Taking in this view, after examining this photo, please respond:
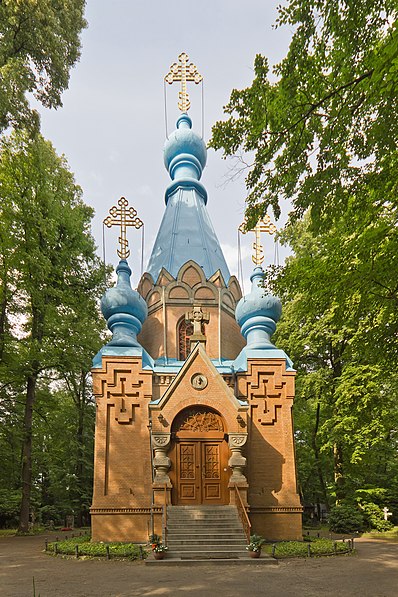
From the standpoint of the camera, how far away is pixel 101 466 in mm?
14945

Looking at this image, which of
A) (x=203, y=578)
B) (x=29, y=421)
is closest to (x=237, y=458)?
(x=203, y=578)

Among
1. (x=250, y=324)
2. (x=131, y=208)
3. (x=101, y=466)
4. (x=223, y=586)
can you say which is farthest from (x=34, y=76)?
(x=223, y=586)

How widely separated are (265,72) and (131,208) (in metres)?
13.2

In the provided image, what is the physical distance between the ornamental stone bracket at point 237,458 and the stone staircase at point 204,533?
0.81 meters

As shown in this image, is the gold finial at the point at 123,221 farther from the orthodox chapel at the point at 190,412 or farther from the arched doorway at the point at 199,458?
the arched doorway at the point at 199,458

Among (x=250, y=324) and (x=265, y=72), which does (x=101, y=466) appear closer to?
(x=250, y=324)

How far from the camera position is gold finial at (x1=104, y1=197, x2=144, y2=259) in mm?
20125

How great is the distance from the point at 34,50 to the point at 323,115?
1127cm

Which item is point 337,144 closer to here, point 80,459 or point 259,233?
point 259,233

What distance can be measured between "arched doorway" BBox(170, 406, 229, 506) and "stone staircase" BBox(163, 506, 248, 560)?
2.31ft

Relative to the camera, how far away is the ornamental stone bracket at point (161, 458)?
13.9 meters

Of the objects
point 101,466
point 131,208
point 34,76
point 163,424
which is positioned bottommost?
point 101,466

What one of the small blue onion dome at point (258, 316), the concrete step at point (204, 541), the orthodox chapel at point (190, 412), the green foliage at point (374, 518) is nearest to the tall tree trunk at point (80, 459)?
the orthodox chapel at point (190, 412)

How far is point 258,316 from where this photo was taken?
17922 millimetres
